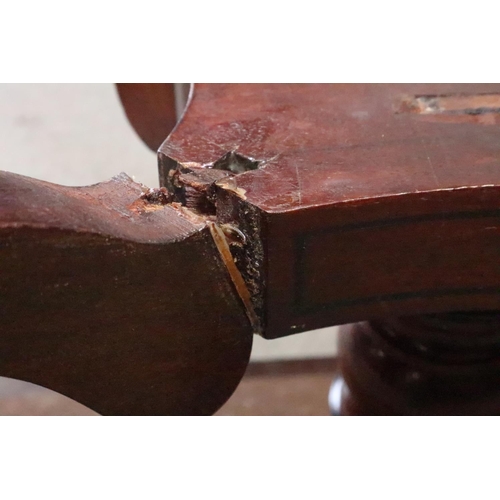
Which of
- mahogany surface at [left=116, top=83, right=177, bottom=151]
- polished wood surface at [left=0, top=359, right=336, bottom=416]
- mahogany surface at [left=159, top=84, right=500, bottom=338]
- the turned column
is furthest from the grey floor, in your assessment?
mahogany surface at [left=159, top=84, right=500, bottom=338]

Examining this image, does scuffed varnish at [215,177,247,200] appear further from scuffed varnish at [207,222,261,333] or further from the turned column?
the turned column

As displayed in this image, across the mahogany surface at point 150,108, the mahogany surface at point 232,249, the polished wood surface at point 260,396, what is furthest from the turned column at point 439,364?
the mahogany surface at point 150,108

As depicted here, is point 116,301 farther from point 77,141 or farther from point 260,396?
point 77,141

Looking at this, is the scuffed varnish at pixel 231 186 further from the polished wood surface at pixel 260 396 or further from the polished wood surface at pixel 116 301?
the polished wood surface at pixel 260 396

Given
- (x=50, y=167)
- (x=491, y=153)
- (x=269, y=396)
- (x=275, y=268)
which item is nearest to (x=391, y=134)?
(x=491, y=153)

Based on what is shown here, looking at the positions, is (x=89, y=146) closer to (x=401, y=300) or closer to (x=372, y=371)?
(x=372, y=371)

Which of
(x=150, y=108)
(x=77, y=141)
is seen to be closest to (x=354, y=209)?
(x=150, y=108)
